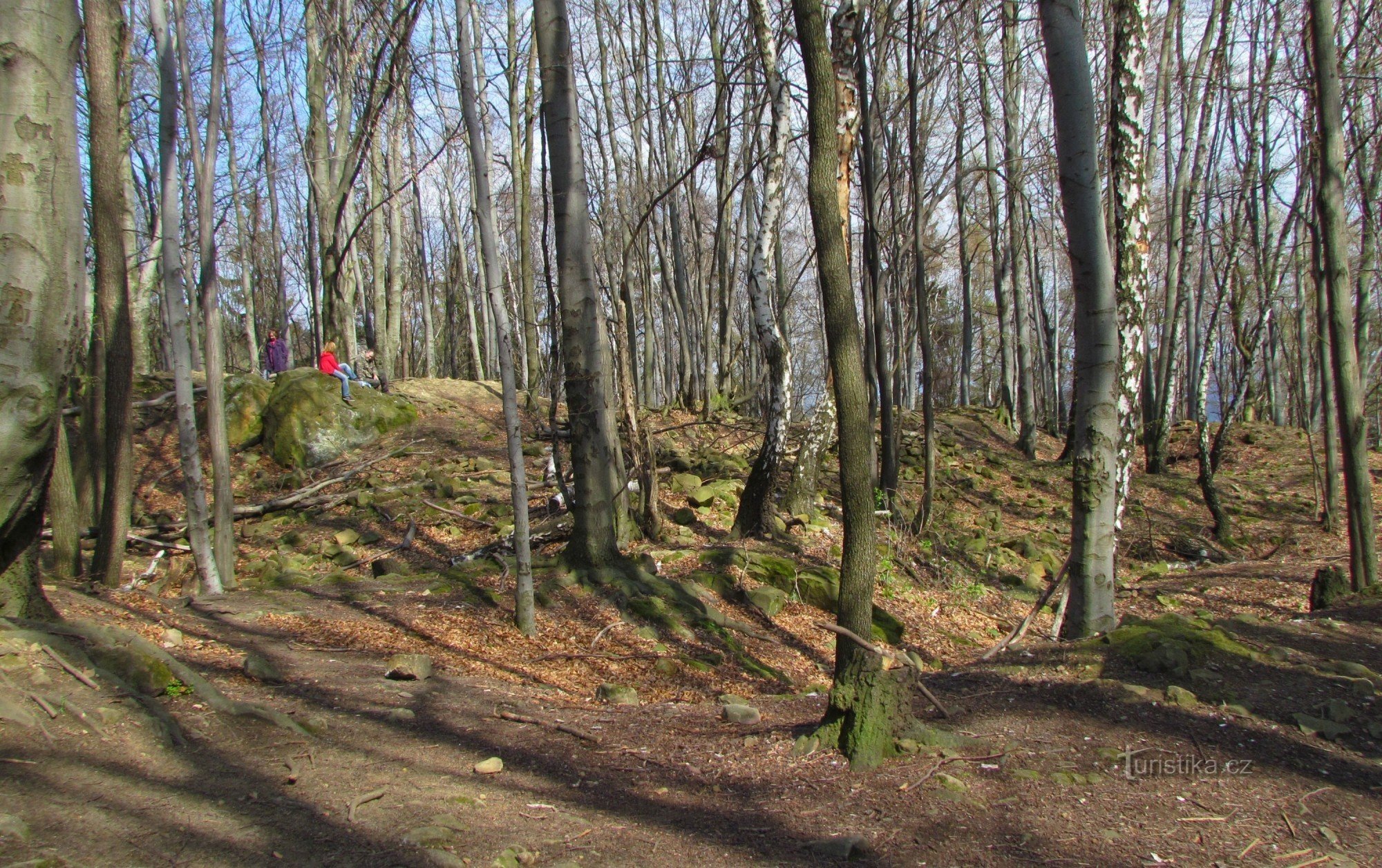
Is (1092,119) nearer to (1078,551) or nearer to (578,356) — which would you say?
(1078,551)

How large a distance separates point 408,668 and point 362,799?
94.8 inches

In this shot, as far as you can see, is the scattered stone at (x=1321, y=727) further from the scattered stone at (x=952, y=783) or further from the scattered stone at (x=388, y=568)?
the scattered stone at (x=388, y=568)

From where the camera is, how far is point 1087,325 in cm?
526

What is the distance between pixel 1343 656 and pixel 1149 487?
34.9ft

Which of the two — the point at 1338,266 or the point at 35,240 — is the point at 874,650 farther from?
the point at 1338,266

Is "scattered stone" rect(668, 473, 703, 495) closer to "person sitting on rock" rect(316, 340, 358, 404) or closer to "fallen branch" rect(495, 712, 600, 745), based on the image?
"fallen branch" rect(495, 712, 600, 745)

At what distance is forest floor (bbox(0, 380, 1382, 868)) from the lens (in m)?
2.97

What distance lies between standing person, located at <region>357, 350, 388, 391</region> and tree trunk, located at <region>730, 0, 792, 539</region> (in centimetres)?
925

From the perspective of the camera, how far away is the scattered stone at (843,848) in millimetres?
3092

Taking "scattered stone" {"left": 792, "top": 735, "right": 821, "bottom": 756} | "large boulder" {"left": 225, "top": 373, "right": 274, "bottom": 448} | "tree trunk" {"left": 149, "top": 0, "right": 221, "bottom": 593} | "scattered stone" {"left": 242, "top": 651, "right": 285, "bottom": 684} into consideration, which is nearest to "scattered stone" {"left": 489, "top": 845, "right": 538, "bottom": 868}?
"scattered stone" {"left": 792, "top": 735, "right": 821, "bottom": 756}

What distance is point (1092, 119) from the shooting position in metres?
5.19

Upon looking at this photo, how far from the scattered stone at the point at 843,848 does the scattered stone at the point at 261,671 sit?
11.0 ft

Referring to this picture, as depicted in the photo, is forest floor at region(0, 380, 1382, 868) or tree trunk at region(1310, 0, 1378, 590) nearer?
forest floor at region(0, 380, 1382, 868)

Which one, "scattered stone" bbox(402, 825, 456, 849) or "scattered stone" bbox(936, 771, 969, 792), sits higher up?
"scattered stone" bbox(402, 825, 456, 849)
